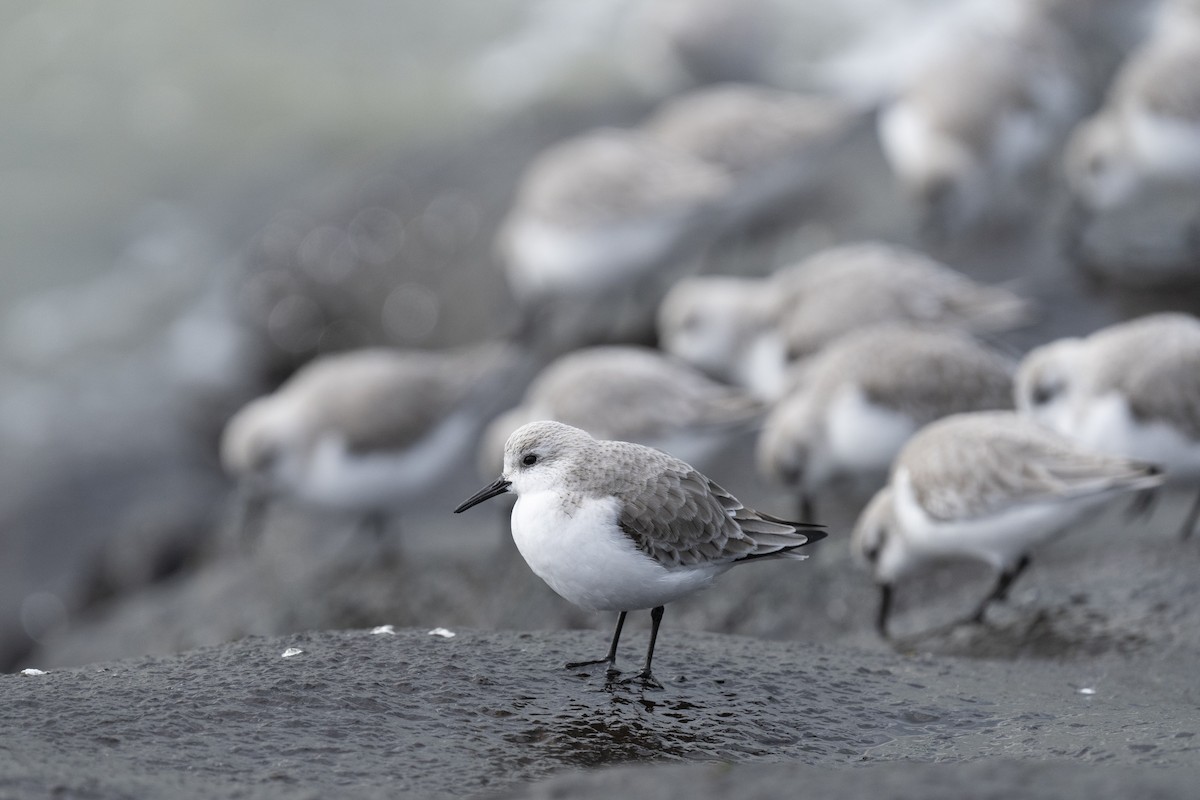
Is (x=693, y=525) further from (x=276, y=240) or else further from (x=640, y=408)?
(x=276, y=240)

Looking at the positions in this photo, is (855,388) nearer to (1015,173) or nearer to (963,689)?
(963,689)

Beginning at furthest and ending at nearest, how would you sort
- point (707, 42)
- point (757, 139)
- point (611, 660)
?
1. point (707, 42)
2. point (757, 139)
3. point (611, 660)

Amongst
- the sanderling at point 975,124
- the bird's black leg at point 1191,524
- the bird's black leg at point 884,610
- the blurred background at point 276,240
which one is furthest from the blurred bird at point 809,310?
the bird's black leg at point 884,610

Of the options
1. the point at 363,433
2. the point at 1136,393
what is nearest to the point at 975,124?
the point at 1136,393

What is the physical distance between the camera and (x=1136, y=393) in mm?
7234

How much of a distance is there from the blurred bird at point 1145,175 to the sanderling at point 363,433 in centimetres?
531

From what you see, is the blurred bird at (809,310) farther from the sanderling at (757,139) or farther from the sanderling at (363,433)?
the sanderling at (363,433)

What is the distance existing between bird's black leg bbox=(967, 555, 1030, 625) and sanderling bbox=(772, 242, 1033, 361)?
2.89 metres

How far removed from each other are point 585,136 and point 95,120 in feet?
28.9

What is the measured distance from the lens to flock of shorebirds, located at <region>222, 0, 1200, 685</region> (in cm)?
493

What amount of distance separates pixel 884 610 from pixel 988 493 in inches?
37.7

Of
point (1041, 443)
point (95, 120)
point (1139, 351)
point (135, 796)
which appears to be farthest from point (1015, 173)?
point (95, 120)

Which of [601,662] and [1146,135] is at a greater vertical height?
[1146,135]

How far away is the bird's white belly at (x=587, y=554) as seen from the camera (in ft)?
15.1
